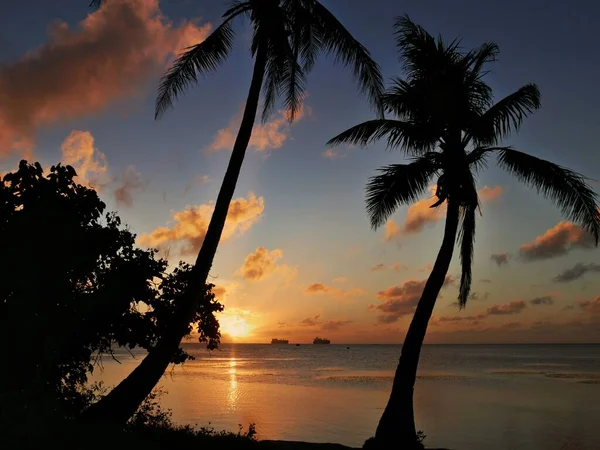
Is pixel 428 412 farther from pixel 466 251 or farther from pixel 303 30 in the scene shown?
pixel 303 30

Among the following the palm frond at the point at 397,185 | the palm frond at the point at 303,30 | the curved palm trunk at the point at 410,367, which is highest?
the palm frond at the point at 303,30

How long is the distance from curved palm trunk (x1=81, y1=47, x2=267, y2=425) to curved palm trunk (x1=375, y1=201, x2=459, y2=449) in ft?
18.1

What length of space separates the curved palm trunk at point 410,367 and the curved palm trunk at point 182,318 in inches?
217

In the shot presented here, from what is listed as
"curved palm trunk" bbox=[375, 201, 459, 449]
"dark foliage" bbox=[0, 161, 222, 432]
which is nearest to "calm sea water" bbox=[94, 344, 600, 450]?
"dark foliage" bbox=[0, 161, 222, 432]

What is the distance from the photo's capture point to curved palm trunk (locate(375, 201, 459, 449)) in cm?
1291

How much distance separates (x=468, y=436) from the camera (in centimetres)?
2200

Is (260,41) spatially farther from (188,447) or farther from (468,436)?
(468,436)

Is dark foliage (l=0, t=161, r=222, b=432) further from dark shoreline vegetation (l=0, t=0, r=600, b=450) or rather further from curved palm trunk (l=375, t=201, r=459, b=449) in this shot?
curved palm trunk (l=375, t=201, r=459, b=449)

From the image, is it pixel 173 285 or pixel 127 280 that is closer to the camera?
pixel 127 280

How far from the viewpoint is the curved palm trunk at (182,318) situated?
10.3 meters

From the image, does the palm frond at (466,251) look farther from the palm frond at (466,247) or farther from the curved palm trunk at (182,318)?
the curved palm trunk at (182,318)

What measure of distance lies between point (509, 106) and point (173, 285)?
10.5m

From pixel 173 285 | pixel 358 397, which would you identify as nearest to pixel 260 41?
pixel 173 285

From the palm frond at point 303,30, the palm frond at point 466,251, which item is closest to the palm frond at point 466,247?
the palm frond at point 466,251
